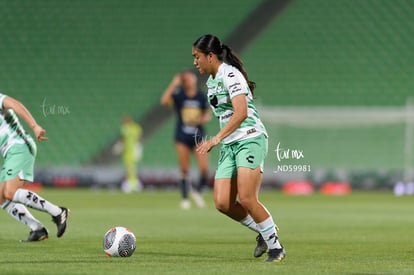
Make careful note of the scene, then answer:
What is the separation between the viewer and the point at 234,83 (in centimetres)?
896

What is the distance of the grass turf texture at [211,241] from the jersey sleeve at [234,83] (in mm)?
1535

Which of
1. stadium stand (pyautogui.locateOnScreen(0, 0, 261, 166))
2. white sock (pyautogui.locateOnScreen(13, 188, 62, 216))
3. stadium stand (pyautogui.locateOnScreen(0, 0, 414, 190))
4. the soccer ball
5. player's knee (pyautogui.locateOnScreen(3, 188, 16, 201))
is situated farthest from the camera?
stadium stand (pyautogui.locateOnScreen(0, 0, 261, 166))

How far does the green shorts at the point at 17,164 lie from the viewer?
11195 millimetres

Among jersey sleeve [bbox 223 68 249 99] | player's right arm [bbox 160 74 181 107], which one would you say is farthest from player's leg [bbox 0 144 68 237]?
player's right arm [bbox 160 74 181 107]

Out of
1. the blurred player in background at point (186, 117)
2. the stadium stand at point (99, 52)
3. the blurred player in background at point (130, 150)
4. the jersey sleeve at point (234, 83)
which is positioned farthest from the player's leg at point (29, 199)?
the stadium stand at point (99, 52)

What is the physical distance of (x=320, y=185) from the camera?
27.3 m

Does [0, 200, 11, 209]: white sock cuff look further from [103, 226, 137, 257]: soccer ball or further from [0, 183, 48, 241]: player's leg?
[103, 226, 137, 257]: soccer ball

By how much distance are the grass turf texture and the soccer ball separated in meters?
0.13

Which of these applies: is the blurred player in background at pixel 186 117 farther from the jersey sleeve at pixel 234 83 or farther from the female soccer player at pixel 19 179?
the jersey sleeve at pixel 234 83

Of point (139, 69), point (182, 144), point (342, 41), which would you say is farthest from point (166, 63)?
point (182, 144)

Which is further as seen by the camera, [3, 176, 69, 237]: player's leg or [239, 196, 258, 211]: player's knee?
[3, 176, 69, 237]: player's leg

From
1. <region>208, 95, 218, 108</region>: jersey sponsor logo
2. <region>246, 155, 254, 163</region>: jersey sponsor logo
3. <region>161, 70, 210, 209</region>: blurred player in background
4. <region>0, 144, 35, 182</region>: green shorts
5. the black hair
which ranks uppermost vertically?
<region>161, 70, 210, 209</region>: blurred player in background

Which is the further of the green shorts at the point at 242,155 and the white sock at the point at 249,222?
the white sock at the point at 249,222

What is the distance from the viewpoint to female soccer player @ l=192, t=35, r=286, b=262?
8930mm
